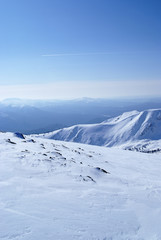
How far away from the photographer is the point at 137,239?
8.23 metres

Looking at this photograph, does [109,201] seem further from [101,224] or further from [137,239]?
[137,239]

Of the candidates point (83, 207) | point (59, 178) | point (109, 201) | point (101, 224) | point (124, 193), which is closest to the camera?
point (101, 224)

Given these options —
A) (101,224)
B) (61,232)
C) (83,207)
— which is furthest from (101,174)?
(61,232)

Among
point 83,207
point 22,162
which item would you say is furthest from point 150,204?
point 22,162

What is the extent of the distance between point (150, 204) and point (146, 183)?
5.59 metres

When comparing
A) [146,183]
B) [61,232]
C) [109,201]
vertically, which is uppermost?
[61,232]

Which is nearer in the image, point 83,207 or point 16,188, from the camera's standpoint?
point 83,207

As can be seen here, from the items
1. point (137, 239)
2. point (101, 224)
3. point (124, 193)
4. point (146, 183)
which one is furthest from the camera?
point (146, 183)

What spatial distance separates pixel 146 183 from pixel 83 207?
30.9 feet

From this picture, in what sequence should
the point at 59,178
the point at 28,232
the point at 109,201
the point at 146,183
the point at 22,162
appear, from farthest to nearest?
the point at 22,162
the point at 146,183
the point at 59,178
the point at 109,201
the point at 28,232

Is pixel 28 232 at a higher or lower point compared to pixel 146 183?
higher

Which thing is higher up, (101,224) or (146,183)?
(101,224)

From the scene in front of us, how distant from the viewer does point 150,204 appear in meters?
12.7

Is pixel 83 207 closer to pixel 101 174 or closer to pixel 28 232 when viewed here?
pixel 28 232
